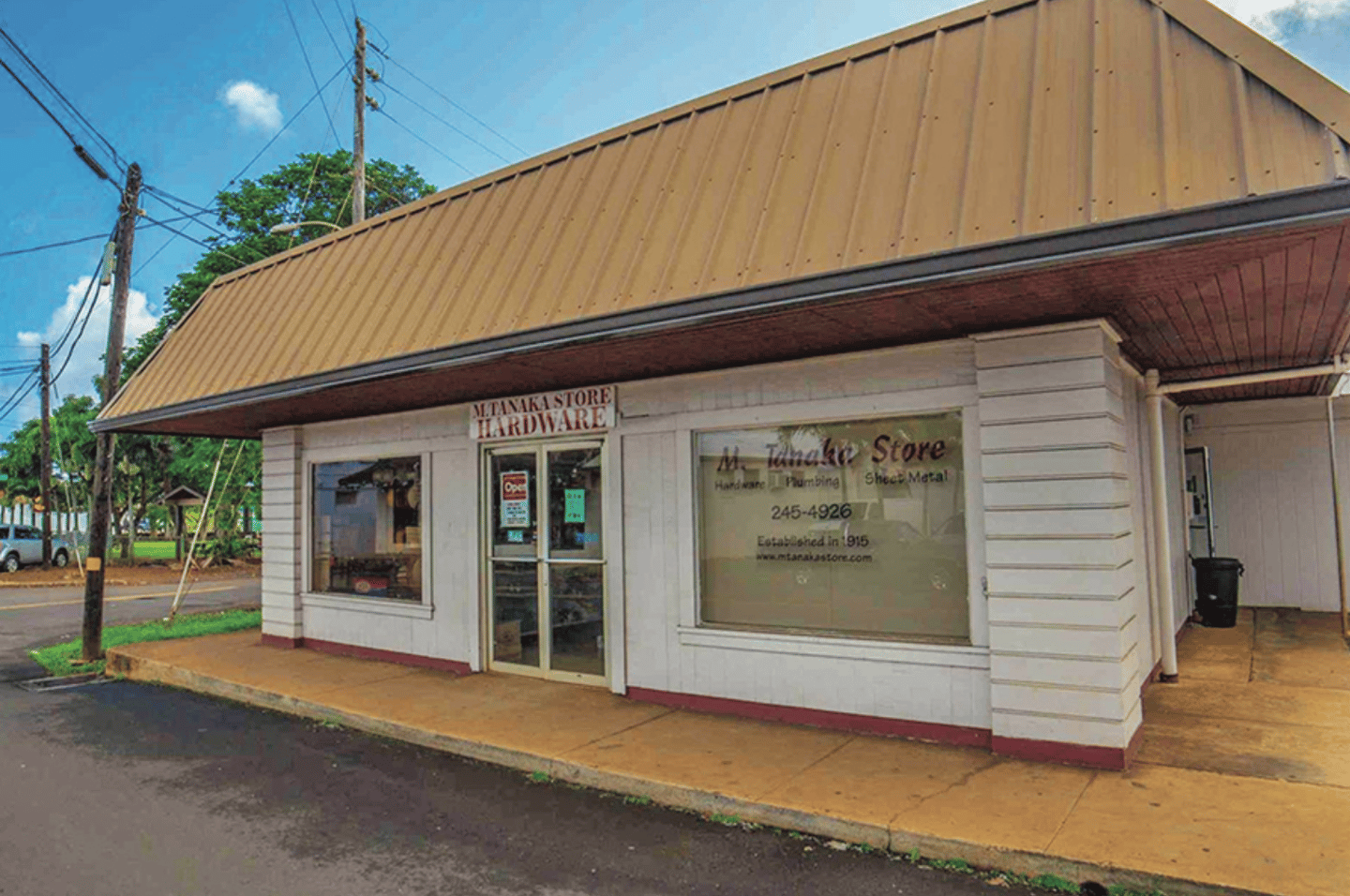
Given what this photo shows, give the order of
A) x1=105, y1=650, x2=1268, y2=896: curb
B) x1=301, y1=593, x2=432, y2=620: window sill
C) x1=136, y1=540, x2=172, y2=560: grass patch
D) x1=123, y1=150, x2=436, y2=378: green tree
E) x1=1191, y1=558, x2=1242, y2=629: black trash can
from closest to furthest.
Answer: x1=105, y1=650, x2=1268, y2=896: curb
x1=301, y1=593, x2=432, y2=620: window sill
x1=1191, y1=558, x2=1242, y2=629: black trash can
x1=123, y1=150, x2=436, y2=378: green tree
x1=136, y1=540, x2=172, y2=560: grass patch

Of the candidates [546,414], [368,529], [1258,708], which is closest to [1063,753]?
[1258,708]

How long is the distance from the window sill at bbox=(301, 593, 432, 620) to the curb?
65.1 inches

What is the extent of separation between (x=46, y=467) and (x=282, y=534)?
84.7 ft

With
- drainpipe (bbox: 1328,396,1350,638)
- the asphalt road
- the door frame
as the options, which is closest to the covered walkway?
drainpipe (bbox: 1328,396,1350,638)

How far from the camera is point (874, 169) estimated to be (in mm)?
5297

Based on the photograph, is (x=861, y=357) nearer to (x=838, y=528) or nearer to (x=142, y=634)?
(x=838, y=528)

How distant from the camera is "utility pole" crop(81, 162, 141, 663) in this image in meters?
11.2

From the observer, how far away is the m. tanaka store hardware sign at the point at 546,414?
7887 millimetres

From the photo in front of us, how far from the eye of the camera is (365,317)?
8.12m

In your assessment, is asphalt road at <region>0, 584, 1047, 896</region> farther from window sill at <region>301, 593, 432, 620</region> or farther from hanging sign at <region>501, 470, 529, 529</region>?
hanging sign at <region>501, 470, 529, 529</region>

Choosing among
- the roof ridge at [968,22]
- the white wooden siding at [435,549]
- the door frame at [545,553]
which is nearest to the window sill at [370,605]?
the white wooden siding at [435,549]

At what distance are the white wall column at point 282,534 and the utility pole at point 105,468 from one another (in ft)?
6.63

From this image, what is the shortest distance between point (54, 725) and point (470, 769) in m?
4.69

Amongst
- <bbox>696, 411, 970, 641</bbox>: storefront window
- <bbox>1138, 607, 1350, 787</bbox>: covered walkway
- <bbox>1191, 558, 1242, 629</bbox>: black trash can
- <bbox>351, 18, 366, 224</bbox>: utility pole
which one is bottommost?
<bbox>1138, 607, 1350, 787</bbox>: covered walkway
